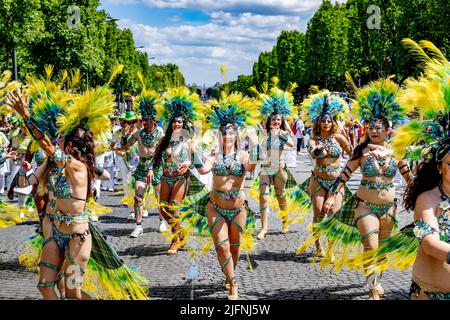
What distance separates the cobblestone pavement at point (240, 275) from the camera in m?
6.34

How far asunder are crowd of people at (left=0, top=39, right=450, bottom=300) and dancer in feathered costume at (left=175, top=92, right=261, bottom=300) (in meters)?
0.01

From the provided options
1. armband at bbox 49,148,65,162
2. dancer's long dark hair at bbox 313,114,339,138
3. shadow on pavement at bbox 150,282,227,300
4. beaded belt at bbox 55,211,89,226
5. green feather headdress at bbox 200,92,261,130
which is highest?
green feather headdress at bbox 200,92,261,130

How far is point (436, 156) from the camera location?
3.84 meters

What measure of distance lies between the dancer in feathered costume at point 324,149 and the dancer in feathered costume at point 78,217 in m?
3.36

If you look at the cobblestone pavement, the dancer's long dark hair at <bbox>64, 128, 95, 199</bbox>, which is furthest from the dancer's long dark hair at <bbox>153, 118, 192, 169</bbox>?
the dancer's long dark hair at <bbox>64, 128, 95, 199</bbox>

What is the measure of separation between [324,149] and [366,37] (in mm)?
35748

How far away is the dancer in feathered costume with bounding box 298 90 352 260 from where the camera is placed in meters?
7.96

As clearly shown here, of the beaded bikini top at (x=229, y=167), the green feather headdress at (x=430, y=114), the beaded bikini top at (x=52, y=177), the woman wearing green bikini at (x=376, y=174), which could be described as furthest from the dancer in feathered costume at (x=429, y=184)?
the beaded bikini top at (x=52, y=177)

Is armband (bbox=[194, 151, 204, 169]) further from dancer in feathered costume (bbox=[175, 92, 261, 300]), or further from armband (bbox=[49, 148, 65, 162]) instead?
armband (bbox=[49, 148, 65, 162])

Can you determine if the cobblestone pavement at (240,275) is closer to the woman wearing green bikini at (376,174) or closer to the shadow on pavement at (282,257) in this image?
the shadow on pavement at (282,257)

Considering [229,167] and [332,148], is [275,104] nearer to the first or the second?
[332,148]

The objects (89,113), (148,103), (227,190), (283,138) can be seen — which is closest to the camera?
(89,113)

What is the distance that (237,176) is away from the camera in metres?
6.16

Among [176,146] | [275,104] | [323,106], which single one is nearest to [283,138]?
[275,104]
